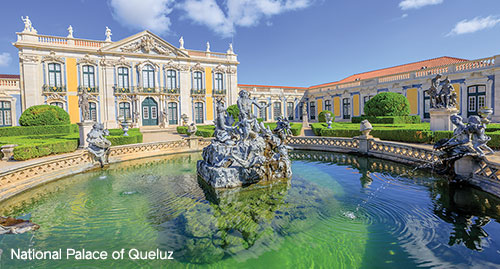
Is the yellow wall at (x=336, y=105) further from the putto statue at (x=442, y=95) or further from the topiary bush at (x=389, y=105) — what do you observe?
the putto statue at (x=442, y=95)

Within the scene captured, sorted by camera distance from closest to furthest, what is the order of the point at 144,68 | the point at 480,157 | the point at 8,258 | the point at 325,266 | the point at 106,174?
the point at 325,266
the point at 8,258
the point at 480,157
the point at 106,174
the point at 144,68

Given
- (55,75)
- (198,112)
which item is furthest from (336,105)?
(55,75)

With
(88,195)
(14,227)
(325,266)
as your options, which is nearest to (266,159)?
(325,266)

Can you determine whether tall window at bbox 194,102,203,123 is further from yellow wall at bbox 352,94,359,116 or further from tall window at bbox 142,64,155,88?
yellow wall at bbox 352,94,359,116

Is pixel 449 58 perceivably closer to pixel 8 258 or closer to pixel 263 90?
pixel 263 90

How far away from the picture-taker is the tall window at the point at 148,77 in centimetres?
2766

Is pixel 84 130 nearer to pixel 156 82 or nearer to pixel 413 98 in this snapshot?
pixel 156 82

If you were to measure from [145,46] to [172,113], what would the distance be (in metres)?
7.83

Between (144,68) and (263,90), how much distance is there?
15464 mm

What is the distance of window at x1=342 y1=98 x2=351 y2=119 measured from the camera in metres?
30.8

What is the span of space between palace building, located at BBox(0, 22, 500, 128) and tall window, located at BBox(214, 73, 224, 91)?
13 cm

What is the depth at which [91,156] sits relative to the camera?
9.53m

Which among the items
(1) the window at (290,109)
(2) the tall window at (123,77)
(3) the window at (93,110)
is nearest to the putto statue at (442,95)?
(1) the window at (290,109)

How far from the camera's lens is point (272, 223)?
4570 millimetres
